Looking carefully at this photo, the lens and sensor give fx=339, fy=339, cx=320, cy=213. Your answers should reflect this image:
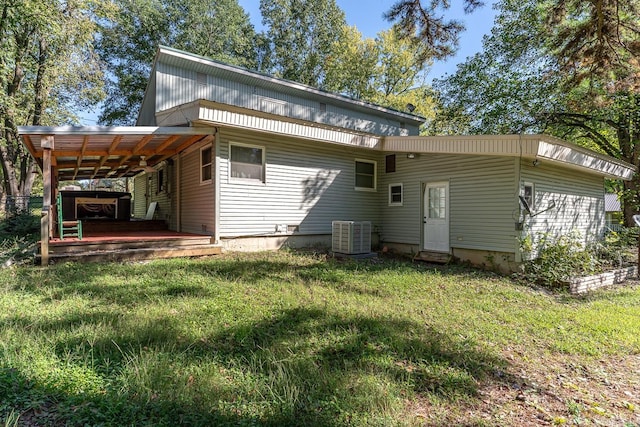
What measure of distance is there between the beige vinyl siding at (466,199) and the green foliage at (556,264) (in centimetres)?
66

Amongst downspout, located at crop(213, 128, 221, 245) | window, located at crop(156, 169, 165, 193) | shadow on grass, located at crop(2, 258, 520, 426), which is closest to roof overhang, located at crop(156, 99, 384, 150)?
downspout, located at crop(213, 128, 221, 245)

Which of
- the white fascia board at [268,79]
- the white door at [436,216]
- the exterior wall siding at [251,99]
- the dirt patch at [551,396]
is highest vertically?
the white fascia board at [268,79]

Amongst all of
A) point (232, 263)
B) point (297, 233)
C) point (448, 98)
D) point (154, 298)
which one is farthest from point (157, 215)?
point (448, 98)

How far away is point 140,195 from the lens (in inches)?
628

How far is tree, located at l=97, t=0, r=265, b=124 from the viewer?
20.8m

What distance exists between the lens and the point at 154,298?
440 centimetres

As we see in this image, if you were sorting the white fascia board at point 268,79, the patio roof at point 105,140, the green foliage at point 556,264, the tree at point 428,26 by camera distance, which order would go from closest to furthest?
1. the tree at point 428,26
2. the patio roof at point 105,140
3. the green foliage at point 556,264
4. the white fascia board at point 268,79

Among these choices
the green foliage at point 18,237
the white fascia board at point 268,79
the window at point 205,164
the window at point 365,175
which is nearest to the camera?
the green foliage at point 18,237

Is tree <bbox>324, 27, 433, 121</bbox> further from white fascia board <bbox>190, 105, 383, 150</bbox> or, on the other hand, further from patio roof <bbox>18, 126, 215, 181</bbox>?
patio roof <bbox>18, 126, 215, 181</bbox>

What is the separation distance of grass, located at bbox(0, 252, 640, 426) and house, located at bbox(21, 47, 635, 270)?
8.49ft

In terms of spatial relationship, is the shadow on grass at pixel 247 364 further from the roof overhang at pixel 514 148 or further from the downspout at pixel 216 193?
the roof overhang at pixel 514 148

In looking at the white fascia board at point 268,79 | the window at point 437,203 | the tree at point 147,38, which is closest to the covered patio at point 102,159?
the white fascia board at point 268,79

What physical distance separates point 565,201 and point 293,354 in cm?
917

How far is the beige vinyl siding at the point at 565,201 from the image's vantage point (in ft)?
26.3
